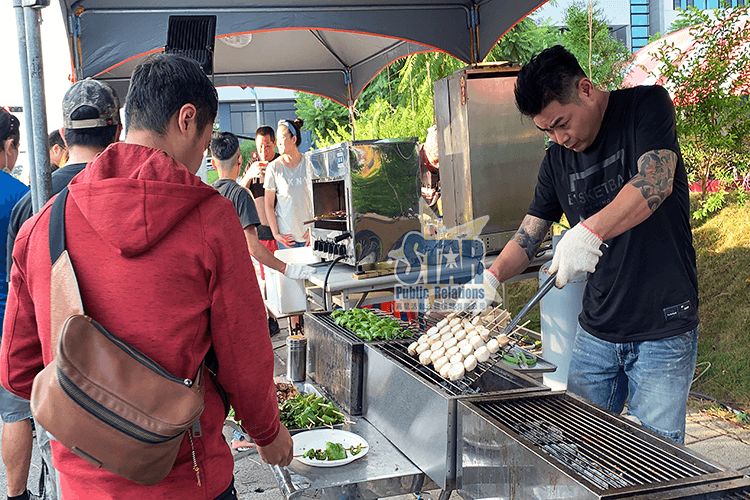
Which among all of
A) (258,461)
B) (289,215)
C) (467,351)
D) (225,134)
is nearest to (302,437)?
(467,351)

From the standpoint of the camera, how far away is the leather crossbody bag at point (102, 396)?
124cm

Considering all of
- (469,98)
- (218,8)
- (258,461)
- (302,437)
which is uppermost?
(218,8)

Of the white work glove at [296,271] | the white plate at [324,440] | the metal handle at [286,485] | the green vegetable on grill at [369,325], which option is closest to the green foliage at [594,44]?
the white work glove at [296,271]

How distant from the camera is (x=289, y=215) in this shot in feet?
21.9

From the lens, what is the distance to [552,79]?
2324mm

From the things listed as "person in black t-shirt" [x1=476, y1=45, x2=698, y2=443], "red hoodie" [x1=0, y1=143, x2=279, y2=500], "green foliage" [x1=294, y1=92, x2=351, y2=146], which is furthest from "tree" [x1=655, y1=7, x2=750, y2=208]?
"green foliage" [x1=294, y1=92, x2=351, y2=146]

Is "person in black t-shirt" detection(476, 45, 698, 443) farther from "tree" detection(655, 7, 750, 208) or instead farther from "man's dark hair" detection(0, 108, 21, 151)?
"tree" detection(655, 7, 750, 208)

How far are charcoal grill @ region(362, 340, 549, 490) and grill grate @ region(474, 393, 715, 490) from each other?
154 millimetres

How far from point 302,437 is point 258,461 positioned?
186 cm

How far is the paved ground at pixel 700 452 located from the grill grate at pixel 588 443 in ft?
5.89

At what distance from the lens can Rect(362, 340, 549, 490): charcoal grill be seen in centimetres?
210

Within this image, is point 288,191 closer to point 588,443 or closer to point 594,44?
point 588,443

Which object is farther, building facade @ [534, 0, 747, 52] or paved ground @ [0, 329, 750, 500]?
building facade @ [534, 0, 747, 52]

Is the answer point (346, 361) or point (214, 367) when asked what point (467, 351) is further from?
point (214, 367)
